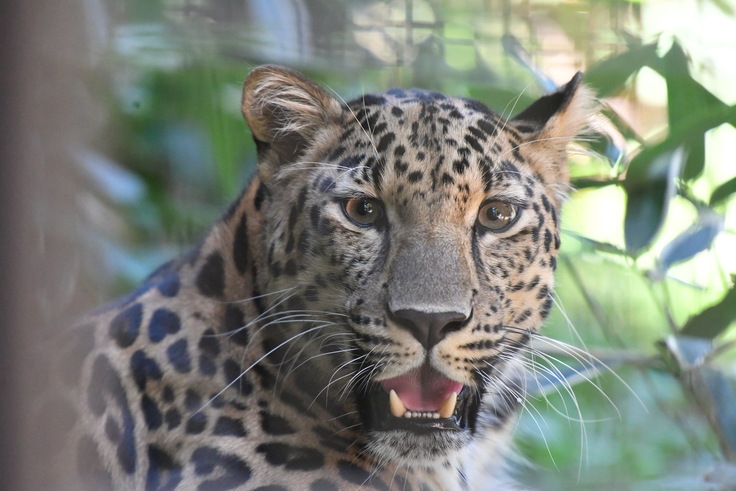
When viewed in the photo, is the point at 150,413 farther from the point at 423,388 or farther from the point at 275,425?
the point at 423,388

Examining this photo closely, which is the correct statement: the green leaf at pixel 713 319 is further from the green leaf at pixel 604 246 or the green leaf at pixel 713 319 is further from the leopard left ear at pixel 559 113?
the leopard left ear at pixel 559 113

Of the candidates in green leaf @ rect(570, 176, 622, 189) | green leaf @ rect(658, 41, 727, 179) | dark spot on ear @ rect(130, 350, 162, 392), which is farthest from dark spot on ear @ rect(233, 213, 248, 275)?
green leaf @ rect(658, 41, 727, 179)

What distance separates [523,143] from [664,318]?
50cm

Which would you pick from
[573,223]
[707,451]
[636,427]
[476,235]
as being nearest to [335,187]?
[476,235]

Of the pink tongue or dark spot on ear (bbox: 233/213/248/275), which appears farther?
dark spot on ear (bbox: 233/213/248/275)

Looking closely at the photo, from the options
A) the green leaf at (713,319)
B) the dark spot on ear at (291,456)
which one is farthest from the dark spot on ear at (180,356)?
the green leaf at (713,319)

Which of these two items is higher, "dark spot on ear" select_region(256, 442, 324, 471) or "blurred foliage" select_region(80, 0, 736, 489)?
"blurred foliage" select_region(80, 0, 736, 489)

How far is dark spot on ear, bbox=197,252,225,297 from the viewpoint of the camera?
1653 millimetres

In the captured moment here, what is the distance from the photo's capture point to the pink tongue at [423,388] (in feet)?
4.79

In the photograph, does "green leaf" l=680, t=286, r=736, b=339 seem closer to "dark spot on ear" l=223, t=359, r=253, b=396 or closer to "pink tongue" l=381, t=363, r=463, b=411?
"pink tongue" l=381, t=363, r=463, b=411

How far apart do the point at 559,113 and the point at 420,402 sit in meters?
0.62

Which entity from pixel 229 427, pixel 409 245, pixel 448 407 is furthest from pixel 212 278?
pixel 448 407

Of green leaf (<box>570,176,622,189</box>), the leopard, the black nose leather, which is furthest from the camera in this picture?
green leaf (<box>570,176,622,189</box>)

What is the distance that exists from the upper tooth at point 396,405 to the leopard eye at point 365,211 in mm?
308
